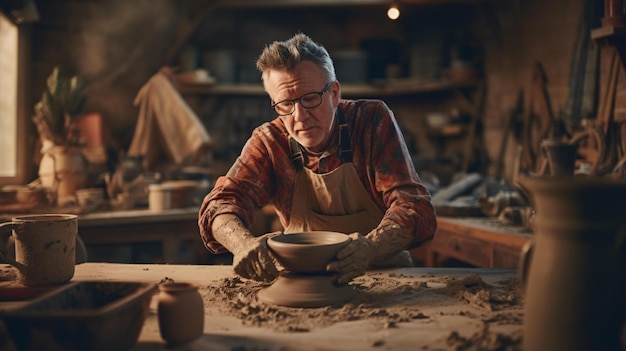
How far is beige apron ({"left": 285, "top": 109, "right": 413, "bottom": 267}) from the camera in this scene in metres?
2.76

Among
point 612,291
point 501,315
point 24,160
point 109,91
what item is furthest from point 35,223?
point 109,91

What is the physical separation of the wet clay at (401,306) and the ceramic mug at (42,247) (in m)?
0.50

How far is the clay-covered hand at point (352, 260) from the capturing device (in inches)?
74.3

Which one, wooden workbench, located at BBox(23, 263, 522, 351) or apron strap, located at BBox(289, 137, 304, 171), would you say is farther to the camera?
→ apron strap, located at BBox(289, 137, 304, 171)

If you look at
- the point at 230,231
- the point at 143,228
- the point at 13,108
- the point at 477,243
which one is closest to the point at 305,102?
the point at 230,231

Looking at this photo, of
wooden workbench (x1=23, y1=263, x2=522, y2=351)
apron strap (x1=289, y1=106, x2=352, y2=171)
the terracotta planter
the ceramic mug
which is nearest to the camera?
wooden workbench (x1=23, y1=263, x2=522, y2=351)

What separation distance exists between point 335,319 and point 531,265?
0.60m

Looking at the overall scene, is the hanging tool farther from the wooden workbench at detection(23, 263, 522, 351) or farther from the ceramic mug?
the ceramic mug

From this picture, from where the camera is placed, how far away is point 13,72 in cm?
567

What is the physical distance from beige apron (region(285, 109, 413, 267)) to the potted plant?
8.41 ft

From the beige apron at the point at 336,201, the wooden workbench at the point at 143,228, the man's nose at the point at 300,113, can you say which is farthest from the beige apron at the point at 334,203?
the wooden workbench at the point at 143,228

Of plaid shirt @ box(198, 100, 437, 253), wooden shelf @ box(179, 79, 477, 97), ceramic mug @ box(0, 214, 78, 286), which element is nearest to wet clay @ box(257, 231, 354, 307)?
plaid shirt @ box(198, 100, 437, 253)

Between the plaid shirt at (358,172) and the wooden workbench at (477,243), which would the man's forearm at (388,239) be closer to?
the plaid shirt at (358,172)

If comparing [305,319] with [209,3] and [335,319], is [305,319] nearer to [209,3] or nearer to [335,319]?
[335,319]
